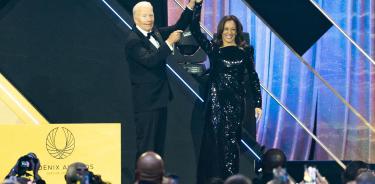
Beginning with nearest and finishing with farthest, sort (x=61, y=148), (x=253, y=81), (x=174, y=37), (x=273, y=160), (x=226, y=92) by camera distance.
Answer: (x=273, y=160) < (x=61, y=148) < (x=174, y=37) < (x=226, y=92) < (x=253, y=81)

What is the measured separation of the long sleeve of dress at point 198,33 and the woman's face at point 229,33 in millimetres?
130

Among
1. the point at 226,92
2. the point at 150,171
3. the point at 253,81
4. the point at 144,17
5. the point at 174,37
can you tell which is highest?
the point at 144,17

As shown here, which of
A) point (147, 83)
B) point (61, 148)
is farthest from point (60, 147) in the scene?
point (147, 83)

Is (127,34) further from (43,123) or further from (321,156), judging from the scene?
(321,156)

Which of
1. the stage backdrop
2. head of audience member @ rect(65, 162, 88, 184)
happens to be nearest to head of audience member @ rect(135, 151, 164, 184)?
head of audience member @ rect(65, 162, 88, 184)

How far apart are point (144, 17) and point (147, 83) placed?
0.55 meters

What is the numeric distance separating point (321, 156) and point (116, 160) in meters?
3.70

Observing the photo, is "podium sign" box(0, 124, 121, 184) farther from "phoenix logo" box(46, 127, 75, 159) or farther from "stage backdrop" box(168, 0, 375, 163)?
"stage backdrop" box(168, 0, 375, 163)

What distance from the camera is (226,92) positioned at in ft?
23.6

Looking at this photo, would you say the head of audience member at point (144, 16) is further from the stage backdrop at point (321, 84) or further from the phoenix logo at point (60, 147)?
the stage backdrop at point (321, 84)

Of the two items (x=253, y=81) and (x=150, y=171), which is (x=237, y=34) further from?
(x=150, y=171)

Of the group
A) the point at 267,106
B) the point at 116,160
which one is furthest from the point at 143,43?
the point at 267,106

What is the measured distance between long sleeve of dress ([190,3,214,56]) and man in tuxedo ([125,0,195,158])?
14 cm

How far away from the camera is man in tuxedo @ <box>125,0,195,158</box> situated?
7.04m
